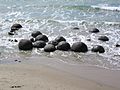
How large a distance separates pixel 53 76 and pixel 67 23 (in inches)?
370

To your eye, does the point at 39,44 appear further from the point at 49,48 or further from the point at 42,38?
the point at 42,38

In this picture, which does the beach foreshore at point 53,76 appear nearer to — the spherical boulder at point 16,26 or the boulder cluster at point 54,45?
the boulder cluster at point 54,45

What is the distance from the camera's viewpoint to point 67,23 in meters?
22.0

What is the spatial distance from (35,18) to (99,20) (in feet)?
13.6

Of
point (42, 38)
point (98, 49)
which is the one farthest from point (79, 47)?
point (42, 38)

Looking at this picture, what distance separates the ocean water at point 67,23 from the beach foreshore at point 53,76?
2.30 ft

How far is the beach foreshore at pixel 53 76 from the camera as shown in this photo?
11.7m

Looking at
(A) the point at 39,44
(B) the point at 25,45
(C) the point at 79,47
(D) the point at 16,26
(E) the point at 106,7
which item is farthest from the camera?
(E) the point at 106,7

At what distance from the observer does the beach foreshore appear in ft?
38.4

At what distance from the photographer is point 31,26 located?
21.5 m

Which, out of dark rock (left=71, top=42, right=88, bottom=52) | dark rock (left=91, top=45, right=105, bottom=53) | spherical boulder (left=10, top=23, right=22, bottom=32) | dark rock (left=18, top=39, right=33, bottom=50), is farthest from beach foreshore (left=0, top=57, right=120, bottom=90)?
spherical boulder (left=10, top=23, right=22, bottom=32)

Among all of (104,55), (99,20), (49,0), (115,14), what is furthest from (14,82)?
(49,0)

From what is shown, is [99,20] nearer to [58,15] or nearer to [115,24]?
[115,24]

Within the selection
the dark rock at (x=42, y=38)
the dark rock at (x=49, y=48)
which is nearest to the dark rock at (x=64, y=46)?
the dark rock at (x=49, y=48)
